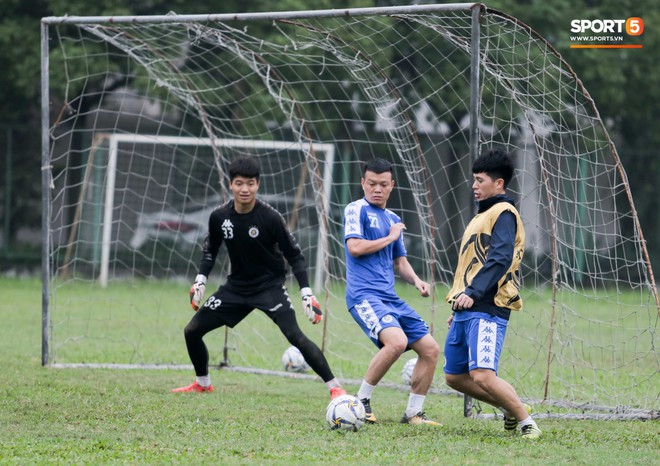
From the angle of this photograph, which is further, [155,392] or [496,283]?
[155,392]

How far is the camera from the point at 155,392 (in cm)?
841

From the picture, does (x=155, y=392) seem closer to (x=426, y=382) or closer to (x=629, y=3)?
(x=426, y=382)

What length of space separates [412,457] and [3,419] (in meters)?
2.91

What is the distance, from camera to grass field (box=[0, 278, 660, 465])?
5.70 metres

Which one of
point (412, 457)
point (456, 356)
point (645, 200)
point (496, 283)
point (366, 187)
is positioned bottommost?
point (412, 457)

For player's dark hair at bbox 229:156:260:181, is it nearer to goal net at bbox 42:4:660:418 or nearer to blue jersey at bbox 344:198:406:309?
blue jersey at bbox 344:198:406:309

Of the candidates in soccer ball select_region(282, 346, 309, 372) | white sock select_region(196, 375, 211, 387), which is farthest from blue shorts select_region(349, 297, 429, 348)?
soccer ball select_region(282, 346, 309, 372)

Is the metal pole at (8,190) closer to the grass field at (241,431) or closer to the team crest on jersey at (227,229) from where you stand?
the grass field at (241,431)

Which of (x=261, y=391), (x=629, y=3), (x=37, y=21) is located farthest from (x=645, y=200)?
(x=261, y=391)

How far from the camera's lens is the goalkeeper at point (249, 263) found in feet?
25.7

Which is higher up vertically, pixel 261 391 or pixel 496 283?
pixel 496 283

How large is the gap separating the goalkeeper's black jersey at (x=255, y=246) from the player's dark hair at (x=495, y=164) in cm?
197

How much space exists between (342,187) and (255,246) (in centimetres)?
1169

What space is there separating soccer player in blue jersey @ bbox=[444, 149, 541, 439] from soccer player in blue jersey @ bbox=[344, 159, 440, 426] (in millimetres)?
503
